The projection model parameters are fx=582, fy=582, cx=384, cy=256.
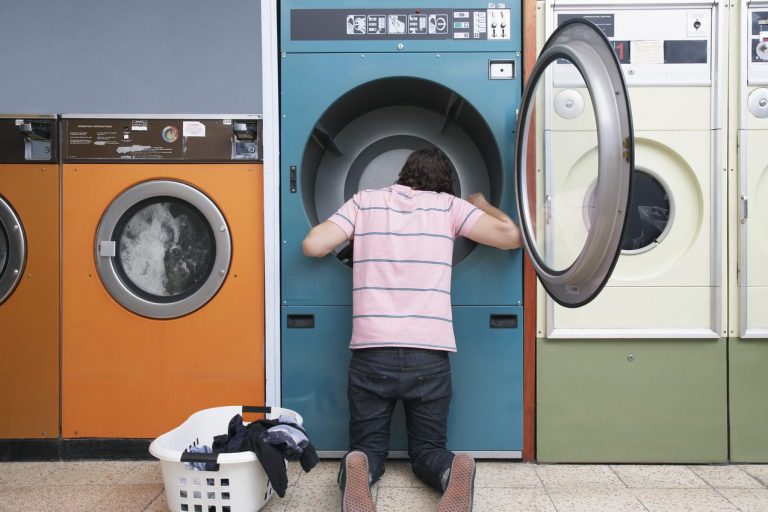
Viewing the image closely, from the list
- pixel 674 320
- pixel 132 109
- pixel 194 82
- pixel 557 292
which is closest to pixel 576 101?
pixel 557 292

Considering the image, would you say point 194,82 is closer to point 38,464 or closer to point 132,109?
point 132,109

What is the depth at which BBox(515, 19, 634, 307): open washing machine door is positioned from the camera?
1568 millimetres

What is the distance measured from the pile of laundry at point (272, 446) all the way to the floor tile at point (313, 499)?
0.15 metres

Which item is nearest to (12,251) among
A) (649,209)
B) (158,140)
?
(158,140)

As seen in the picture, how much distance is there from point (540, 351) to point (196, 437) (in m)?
1.30

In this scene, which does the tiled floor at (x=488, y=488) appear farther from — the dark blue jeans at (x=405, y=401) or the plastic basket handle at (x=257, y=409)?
the plastic basket handle at (x=257, y=409)

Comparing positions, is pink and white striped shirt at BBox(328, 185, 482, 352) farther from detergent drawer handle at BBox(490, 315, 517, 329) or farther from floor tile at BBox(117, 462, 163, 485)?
floor tile at BBox(117, 462, 163, 485)

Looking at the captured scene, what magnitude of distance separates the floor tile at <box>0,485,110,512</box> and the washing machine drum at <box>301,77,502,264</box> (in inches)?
50.2

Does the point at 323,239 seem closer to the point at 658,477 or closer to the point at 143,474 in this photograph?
the point at 143,474

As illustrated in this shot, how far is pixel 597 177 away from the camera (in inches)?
70.4

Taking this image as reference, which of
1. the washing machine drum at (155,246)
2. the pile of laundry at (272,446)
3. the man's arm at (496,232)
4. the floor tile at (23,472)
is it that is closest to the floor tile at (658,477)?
the man's arm at (496,232)

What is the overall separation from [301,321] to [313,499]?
646 millimetres

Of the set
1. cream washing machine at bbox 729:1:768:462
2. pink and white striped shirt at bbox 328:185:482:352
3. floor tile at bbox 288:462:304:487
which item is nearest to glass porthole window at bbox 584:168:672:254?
cream washing machine at bbox 729:1:768:462

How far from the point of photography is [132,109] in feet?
11.7
